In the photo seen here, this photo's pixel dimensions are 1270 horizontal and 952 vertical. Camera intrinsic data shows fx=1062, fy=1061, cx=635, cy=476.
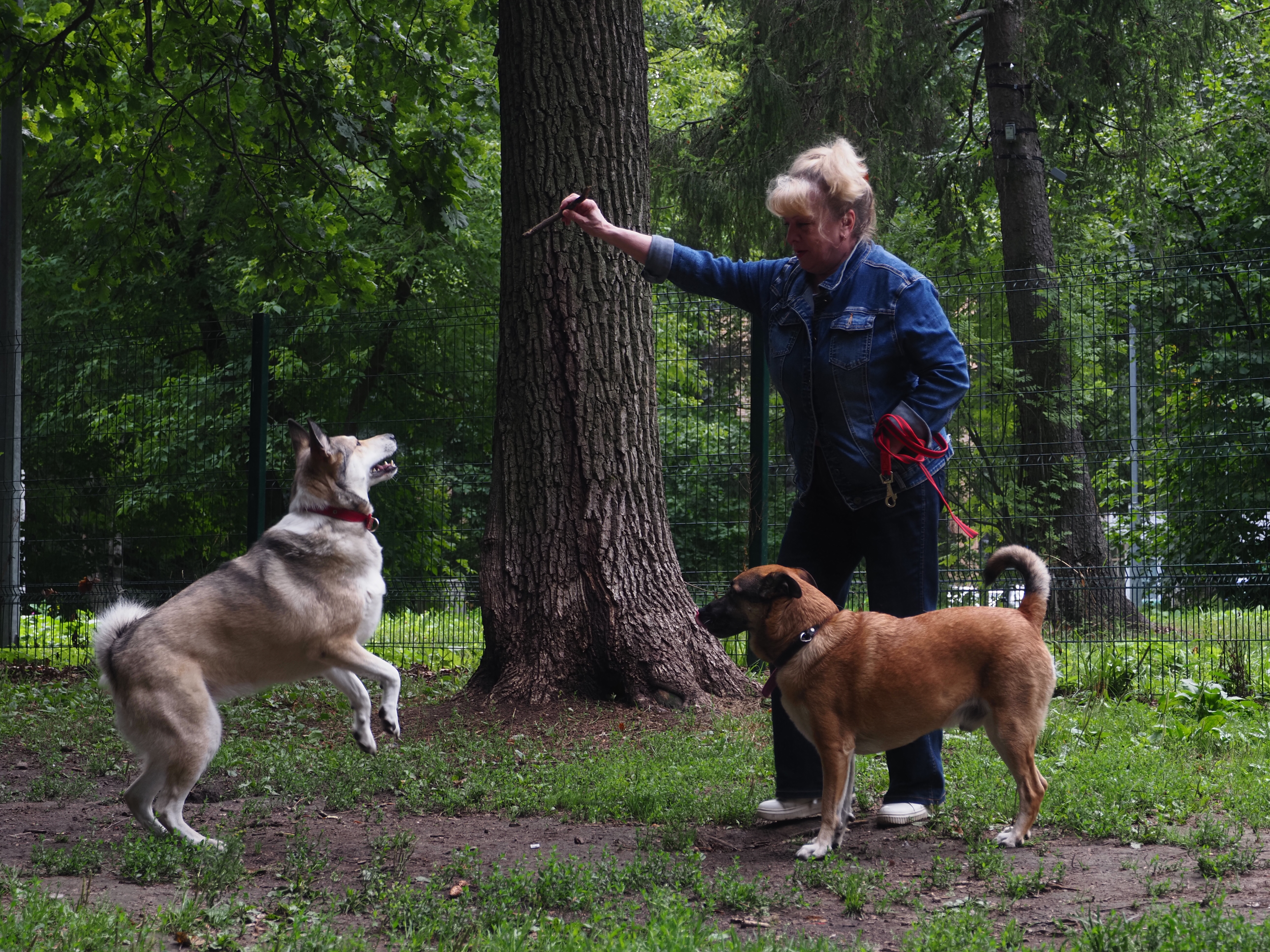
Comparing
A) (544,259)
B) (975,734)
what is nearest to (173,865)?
(544,259)

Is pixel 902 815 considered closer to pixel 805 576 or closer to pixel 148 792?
pixel 805 576

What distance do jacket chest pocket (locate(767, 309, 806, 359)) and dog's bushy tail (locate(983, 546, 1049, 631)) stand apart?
1187mm

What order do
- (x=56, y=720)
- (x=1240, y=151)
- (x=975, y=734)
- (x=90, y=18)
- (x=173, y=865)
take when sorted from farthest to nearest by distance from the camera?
(x=1240, y=151), (x=90, y=18), (x=56, y=720), (x=975, y=734), (x=173, y=865)

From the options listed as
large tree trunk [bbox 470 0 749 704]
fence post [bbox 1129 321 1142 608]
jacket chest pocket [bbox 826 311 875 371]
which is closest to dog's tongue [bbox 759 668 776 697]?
jacket chest pocket [bbox 826 311 875 371]

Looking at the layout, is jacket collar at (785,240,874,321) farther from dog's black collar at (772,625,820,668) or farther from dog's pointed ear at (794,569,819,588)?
dog's black collar at (772,625,820,668)

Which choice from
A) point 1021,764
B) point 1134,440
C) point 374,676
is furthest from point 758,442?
point 1021,764

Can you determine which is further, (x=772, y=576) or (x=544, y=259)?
(x=544, y=259)

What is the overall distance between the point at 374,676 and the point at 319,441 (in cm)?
106

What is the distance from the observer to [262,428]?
8.70 metres

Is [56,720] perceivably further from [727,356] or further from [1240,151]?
[1240,151]

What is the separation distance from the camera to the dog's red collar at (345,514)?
4812 millimetres

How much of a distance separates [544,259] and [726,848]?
3.63m

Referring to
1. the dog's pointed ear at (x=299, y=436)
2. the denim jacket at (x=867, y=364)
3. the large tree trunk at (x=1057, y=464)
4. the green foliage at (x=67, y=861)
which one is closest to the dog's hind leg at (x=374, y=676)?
the dog's pointed ear at (x=299, y=436)

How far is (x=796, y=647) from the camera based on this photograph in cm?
410
